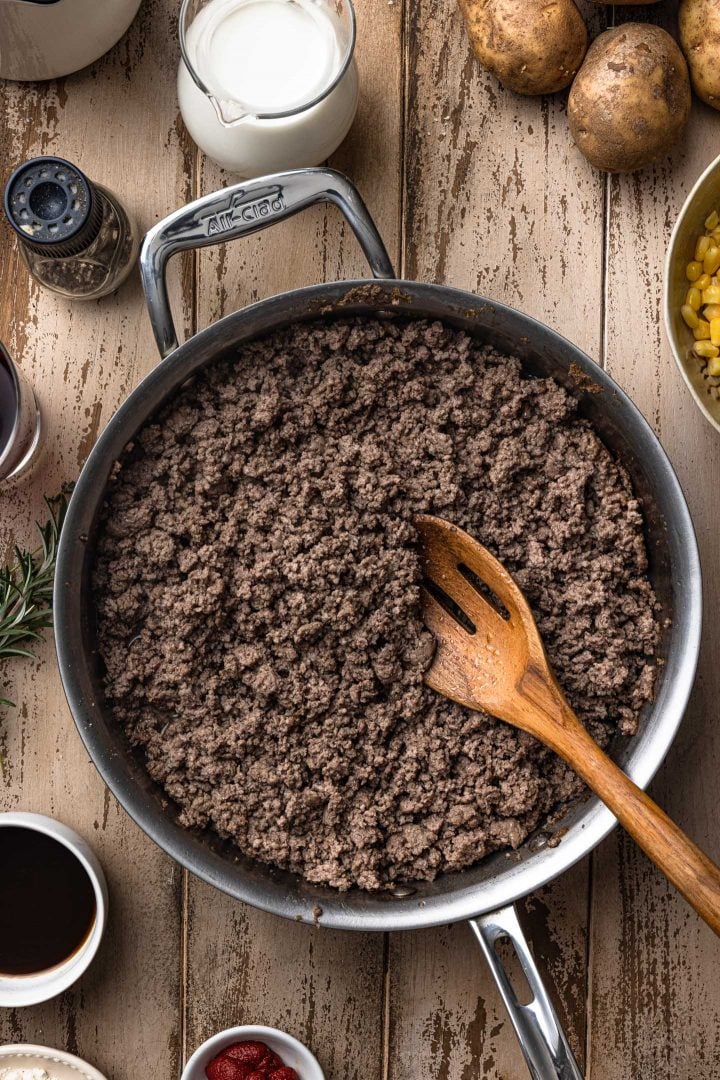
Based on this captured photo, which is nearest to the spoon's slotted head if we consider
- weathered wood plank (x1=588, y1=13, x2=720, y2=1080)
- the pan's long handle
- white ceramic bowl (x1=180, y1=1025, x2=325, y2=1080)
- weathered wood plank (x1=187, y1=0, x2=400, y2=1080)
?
the pan's long handle

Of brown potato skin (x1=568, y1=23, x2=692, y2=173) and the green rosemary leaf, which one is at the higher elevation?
brown potato skin (x1=568, y1=23, x2=692, y2=173)

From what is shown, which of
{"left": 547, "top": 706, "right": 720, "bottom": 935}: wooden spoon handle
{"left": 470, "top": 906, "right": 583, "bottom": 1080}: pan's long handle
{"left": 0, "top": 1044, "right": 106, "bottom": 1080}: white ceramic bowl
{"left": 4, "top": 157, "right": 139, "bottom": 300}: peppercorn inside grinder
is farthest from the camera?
{"left": 0, "top": 1044, "right": 106, "bottom": 1080}: white ceramic bowl

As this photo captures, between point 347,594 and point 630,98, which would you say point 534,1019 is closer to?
point 347,594

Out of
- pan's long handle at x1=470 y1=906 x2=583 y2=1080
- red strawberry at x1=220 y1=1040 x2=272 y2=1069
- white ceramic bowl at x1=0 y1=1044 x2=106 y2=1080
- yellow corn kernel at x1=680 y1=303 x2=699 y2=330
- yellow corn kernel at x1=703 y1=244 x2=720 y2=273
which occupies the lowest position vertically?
pan's long handle at x1=470 y1=906 x2=583 y2=1080

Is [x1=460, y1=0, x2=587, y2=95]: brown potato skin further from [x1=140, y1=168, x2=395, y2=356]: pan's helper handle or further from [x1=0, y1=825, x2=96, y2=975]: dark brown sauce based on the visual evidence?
[x1=0, y1=825, x2=96, y2=975]: dark brown sauce

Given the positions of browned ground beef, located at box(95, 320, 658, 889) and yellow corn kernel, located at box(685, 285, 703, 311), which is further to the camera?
yellow corn kernel, located at box(685, 285, 703, 311)

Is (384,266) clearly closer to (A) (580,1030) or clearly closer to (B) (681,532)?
(B) (681,532)

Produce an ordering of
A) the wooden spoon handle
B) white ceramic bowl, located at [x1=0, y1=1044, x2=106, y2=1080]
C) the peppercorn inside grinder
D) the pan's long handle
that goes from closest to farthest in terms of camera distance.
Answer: the wooden spoon handle, the pan's long handle, the peppercorn inside grinder, white ceramic bowl, located at [x1=0, y1=1044, x2=106, y2=1080]
